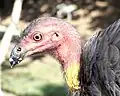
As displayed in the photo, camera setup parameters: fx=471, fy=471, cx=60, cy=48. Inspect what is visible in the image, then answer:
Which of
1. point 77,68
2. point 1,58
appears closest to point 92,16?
point 1,58

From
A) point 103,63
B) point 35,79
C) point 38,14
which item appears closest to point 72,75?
point 103,63

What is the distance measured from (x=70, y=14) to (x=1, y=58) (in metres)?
5.48

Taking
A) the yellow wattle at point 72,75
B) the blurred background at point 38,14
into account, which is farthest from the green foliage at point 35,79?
the yellow wattle at point 72,75

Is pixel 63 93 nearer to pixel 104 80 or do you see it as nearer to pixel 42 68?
pixel 42 68

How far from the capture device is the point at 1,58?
7.12 metres

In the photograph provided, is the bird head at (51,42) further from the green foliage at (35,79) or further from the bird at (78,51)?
the green foliage at (35,79)

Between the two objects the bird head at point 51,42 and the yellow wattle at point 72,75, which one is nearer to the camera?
the bird head at point 51,42

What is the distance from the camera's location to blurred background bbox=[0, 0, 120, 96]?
8.77 meters

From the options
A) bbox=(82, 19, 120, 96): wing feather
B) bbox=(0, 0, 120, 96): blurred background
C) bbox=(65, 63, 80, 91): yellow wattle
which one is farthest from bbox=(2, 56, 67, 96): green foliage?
bbox=(82, 19, 120, 96): wing feather

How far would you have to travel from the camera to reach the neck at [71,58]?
3.99m

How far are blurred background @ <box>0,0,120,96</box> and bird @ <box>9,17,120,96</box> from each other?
9.72 ft

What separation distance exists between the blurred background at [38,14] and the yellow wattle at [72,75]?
287 centimetres

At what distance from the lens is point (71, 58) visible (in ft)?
13.3

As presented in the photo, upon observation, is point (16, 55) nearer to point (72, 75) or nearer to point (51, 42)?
point (51, 42)
